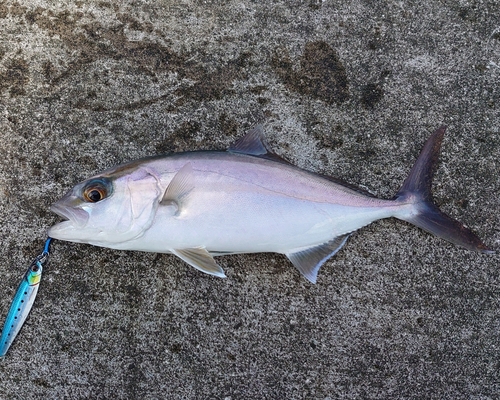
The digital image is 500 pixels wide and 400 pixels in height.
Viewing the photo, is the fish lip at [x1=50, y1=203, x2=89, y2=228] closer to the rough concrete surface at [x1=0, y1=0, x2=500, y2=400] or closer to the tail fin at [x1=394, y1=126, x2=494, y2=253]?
the rough concrete surface at [x1=0, y1=0, x2=500, y2=400]

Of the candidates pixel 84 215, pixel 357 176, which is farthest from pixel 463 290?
pixel 84 215

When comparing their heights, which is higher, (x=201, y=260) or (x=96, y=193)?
(x=96, y=193)

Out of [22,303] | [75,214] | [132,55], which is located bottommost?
[22,303]

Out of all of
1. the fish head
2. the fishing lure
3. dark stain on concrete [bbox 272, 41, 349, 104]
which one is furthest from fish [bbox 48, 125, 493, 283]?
dark stain on concrete [bbox 272, 41, 349, 104]

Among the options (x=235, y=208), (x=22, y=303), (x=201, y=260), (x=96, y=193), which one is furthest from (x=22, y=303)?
(x=235, y=208)

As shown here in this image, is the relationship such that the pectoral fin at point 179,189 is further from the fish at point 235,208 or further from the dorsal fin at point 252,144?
the dorsal fin at point 252,144

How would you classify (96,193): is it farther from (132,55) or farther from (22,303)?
(132,55)
